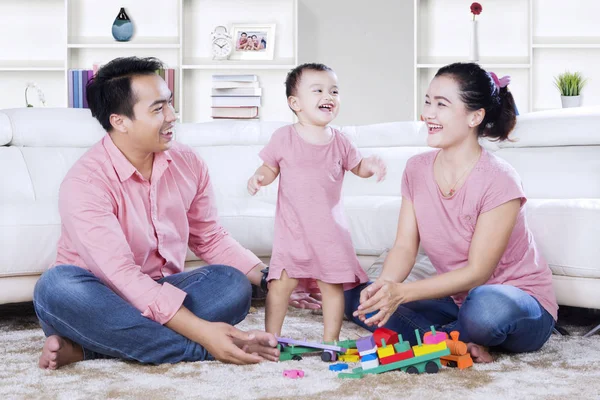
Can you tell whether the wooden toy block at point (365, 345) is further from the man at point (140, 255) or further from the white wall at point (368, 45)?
the white wall at point (368, 45)

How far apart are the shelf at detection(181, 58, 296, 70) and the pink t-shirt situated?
9.03 feet

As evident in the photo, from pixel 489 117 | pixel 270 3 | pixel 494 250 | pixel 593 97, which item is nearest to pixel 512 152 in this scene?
pixel 489 117

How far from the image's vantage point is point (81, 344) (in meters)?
1.75

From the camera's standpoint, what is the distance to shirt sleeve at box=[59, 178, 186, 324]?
1.69m

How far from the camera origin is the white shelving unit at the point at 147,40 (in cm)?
462

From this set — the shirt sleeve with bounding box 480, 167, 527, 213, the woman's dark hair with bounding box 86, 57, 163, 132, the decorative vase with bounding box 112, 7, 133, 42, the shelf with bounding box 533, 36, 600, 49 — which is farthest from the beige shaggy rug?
the decorative vase with bounding box 112, 7, 133, 42

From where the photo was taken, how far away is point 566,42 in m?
4.50

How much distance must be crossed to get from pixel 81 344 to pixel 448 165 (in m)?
0.94

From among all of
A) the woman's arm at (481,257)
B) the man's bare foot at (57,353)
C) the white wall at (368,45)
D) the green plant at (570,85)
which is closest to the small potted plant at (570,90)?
the green plant at (570,85)

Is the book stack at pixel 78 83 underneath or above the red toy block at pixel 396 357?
above

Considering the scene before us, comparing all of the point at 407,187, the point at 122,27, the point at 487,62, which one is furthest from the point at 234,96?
the point at 407,187

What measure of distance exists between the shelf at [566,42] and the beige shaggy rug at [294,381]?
2.89m

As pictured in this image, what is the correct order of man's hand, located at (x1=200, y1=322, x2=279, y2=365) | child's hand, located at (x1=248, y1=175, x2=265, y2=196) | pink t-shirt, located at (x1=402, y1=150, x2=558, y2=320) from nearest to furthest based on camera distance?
man's hand, located at (x1=200, y1=322, x2=279, y2=365) → pink t-shirt, located at (x1=402, y1=150, x2=558, y2=320) → child's hand, located at (x1=248, y1=175, x2=265, y2=196)

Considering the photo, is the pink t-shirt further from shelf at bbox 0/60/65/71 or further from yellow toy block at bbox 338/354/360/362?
shelf at bbox 0/60/65/71
